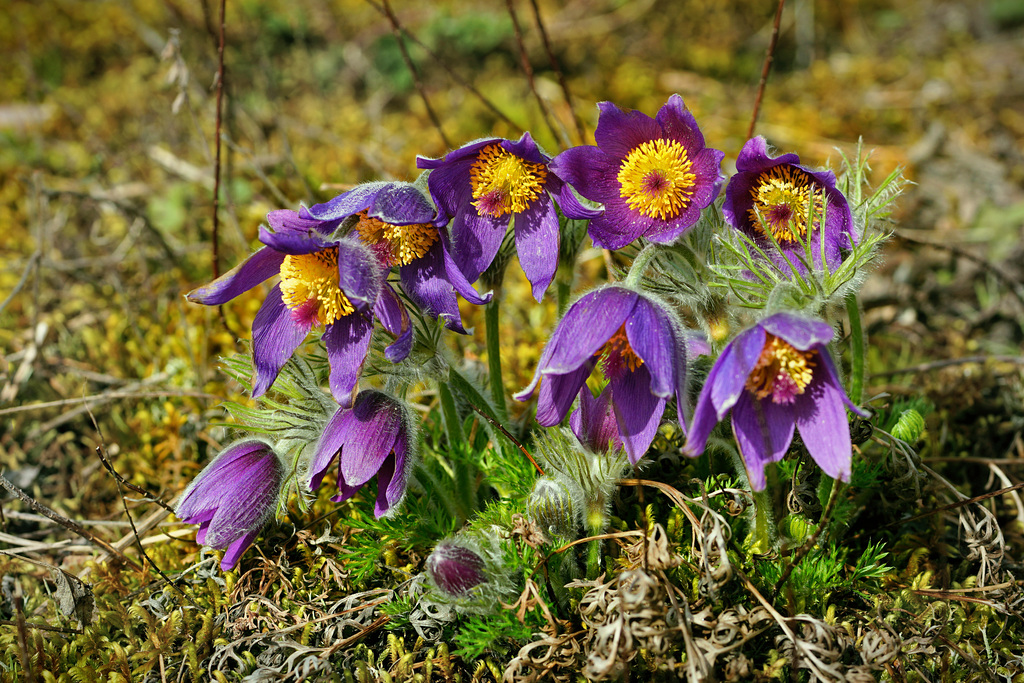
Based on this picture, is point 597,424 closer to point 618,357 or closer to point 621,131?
point 618,357

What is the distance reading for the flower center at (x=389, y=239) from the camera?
1365 mm

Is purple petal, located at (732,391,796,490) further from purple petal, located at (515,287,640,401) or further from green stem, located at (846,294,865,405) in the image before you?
green stem, located at (846,294,865,405)

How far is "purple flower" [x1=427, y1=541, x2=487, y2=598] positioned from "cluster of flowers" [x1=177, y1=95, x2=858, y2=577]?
0.01 meters

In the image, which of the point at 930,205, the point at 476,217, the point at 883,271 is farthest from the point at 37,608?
the point at 930,205

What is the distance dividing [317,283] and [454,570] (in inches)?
23.2

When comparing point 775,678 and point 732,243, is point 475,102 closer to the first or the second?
point 732,243

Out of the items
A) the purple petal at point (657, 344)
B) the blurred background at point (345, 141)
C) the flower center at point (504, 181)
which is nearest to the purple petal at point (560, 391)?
the purple petal at point (657, 344)

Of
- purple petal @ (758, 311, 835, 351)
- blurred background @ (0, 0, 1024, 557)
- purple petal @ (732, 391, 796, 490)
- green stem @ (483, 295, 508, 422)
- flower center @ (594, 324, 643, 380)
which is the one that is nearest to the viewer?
purple petal @ (758, 311, 835, 351)

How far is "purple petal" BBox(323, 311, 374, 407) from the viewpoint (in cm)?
134

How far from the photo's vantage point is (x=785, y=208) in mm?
1407

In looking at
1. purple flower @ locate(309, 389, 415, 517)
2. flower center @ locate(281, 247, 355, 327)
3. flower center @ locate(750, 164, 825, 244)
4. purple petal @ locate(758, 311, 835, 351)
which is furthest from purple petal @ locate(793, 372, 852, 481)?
flower center @ locate(281, 247, 355, 327)

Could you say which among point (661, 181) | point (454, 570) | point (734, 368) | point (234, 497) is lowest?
point (454, 570)

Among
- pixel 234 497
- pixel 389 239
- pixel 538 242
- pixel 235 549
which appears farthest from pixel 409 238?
pixel 235 549

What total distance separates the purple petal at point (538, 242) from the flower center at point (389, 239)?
0.20 m
